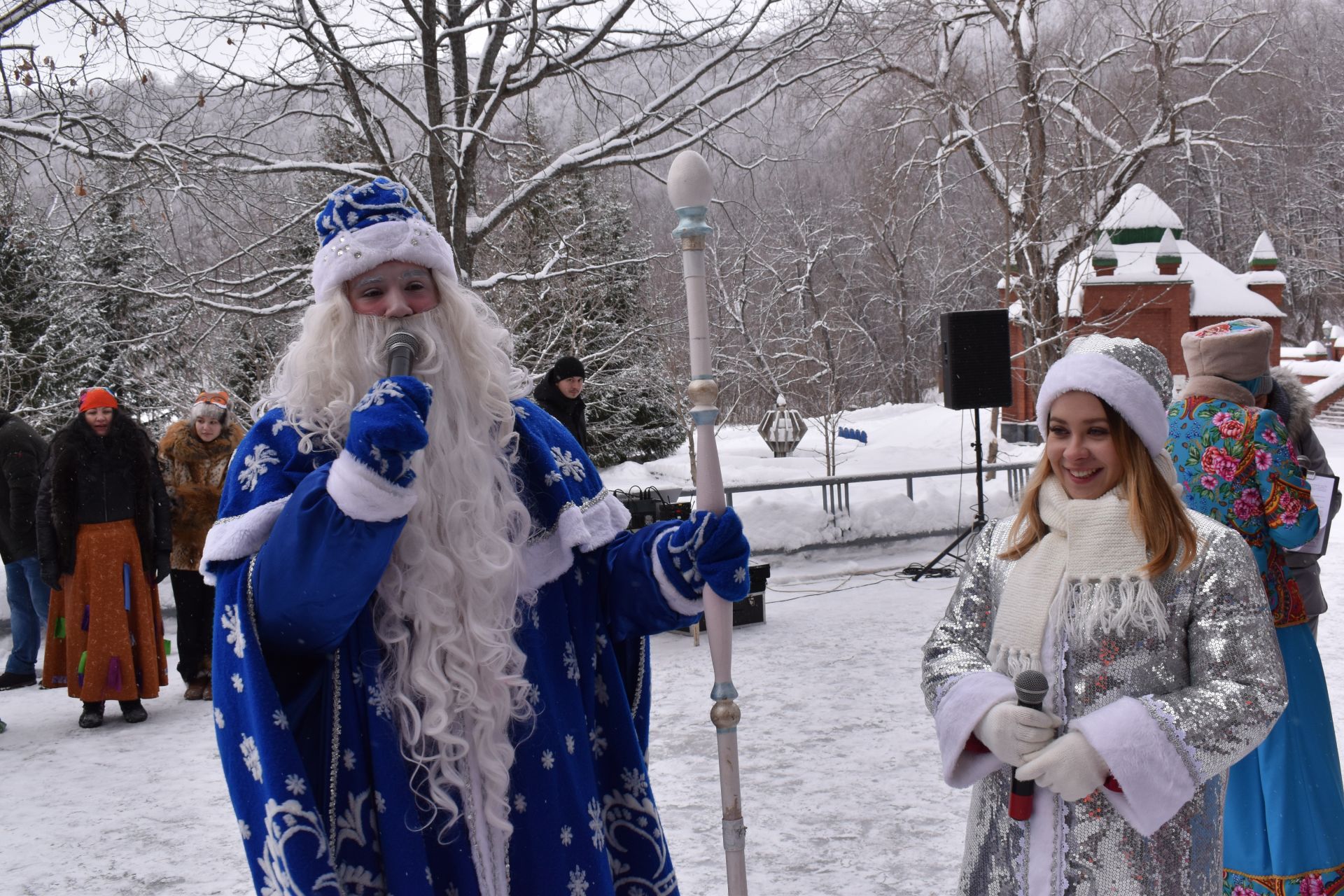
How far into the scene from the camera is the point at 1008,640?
2086 mm

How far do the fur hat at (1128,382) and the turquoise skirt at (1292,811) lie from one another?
55.5 inches

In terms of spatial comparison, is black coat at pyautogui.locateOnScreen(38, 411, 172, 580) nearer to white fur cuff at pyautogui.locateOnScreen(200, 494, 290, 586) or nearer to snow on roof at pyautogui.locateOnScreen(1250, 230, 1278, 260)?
white fur cuff at pyautogui.locateOnScreen(200, 494, 290, 586)

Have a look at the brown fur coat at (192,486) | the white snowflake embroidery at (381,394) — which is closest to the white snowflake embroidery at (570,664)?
the white snowflake embroidery at (381,394)

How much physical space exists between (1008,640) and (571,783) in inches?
35.1

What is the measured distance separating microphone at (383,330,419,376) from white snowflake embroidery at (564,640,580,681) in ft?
1.85

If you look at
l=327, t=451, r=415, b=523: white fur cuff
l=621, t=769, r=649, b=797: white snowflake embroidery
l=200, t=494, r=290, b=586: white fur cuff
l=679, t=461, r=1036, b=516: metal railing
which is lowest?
l=679, t=461, r=1036, b=516: metal railing

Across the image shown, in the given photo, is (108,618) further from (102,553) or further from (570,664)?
(570,664)

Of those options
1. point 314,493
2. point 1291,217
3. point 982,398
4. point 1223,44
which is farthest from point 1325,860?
point 1291,217

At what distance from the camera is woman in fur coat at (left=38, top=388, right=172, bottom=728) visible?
594cm

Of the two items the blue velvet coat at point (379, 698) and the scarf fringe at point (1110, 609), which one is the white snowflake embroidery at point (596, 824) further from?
Result: the scarf fringe at point (1110, 609)

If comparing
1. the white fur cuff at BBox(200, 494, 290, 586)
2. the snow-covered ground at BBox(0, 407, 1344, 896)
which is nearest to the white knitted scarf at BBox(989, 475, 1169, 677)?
the white fur cuff at BBox(200, 494, 290, 586)

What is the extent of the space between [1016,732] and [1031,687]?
4.3 inches

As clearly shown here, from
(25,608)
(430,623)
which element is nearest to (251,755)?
(430,623)

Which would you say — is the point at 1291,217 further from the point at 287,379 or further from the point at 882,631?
the point at 287,379
